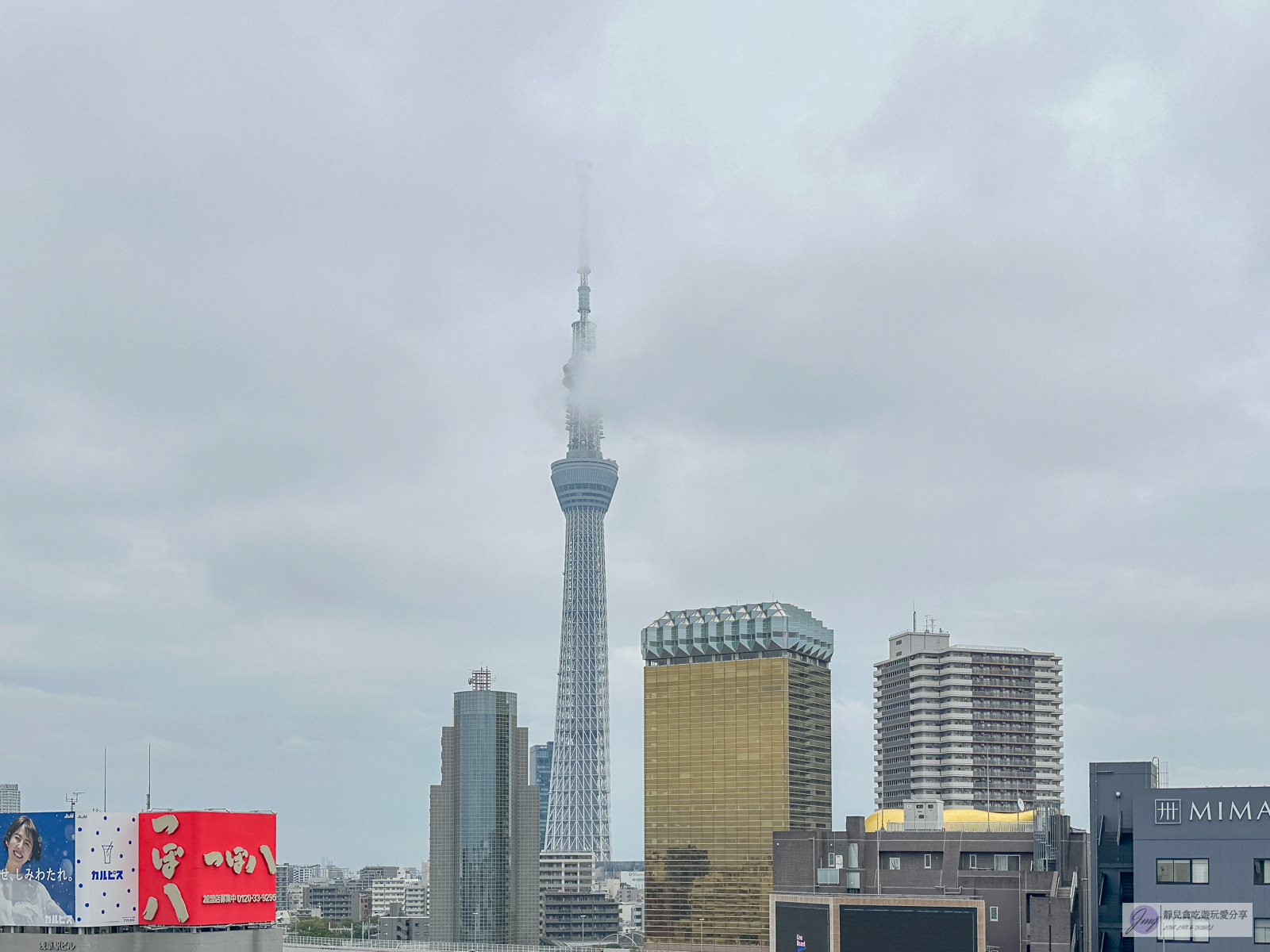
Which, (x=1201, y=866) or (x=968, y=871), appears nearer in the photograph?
(x=1201, y=866)

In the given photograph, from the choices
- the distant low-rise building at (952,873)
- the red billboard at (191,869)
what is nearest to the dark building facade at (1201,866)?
the distant low-rise building at (952,873)

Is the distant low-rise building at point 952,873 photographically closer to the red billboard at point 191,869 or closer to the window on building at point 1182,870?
the window on building at point 1182,870

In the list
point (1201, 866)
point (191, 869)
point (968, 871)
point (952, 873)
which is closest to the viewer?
point (1201, 866)

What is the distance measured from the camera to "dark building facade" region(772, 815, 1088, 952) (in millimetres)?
130375

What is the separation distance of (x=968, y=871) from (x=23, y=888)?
88665 mm

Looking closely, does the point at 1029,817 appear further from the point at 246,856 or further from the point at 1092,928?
the point at 246,856

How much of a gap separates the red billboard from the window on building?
84.3 m

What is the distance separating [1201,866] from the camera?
114 metres

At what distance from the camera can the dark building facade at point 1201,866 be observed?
112 meters

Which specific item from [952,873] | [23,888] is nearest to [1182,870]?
[952,873]

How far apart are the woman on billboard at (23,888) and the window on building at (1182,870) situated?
98.0 m

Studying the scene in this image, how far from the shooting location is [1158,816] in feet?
378

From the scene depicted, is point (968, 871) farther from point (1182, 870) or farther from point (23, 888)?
point (23, 888)

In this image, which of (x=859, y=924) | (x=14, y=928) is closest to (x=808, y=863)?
(x=859, y=924)
